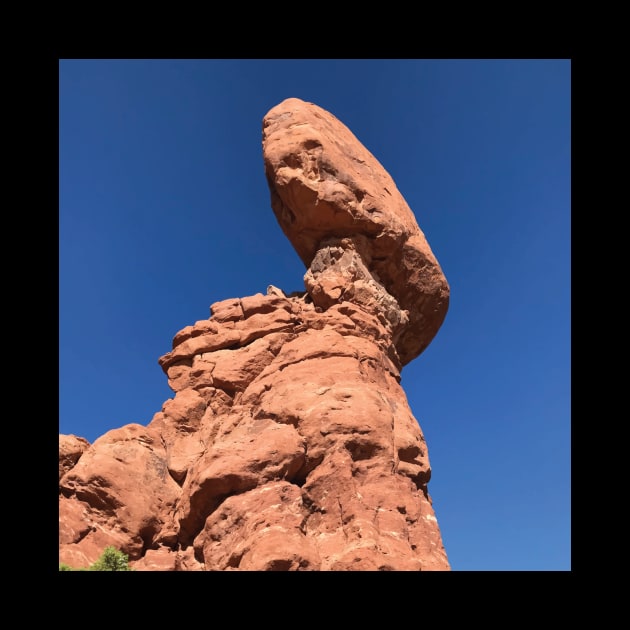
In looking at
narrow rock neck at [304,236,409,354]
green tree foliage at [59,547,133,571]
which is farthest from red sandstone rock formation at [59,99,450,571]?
green tree foliage at [59,547,133,571]

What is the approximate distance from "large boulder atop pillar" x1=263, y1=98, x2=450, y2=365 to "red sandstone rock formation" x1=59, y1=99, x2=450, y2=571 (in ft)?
0.21

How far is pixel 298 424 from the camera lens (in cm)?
1667

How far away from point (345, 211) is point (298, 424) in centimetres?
934

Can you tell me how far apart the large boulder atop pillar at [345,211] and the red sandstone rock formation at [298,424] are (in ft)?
0.21

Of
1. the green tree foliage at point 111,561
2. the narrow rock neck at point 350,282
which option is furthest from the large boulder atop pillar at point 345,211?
the green tree foliage at point 111,561

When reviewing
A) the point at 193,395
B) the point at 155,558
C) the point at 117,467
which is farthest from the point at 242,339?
the point at 155,558

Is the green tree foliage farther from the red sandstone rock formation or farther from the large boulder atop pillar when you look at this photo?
the large boulder atop pillar

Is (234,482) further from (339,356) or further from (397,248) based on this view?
(397,248)

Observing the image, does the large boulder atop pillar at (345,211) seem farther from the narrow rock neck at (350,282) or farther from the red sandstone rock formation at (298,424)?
the narrow rock neck at (350,282)

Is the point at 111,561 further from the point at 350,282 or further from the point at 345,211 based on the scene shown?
the point at 345,211

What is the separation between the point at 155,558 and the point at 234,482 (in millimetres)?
3379

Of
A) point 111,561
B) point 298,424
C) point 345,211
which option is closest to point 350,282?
point 345,211
